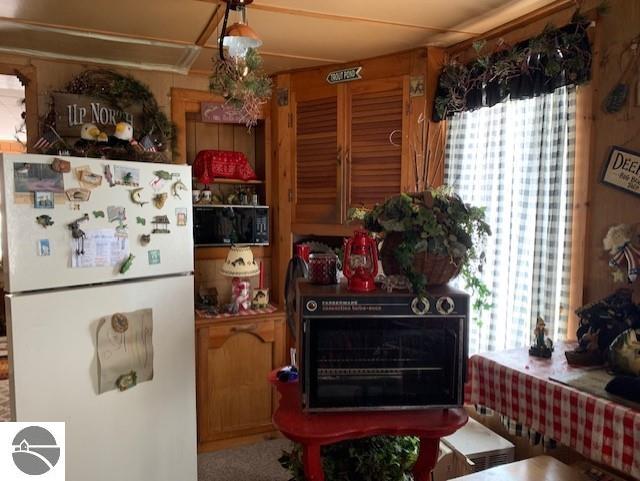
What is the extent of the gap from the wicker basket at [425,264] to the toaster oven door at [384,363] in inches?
5.9

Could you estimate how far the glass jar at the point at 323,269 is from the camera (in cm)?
149

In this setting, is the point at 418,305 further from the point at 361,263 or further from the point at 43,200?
the point at 43,200

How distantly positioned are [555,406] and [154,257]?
1.67 metres

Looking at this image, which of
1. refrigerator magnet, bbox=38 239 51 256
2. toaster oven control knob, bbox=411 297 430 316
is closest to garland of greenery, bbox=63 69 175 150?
refrigerator magnet, bbox=38 239 51 256

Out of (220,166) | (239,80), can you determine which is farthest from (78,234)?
(220,166)

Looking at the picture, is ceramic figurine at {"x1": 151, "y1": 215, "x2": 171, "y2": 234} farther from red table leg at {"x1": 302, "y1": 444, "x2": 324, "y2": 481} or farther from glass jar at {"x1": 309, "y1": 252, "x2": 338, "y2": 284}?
red table leg at {"x1": 302, "y1": 444, "x2": 324, "y2": 481}

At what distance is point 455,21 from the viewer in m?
2.05

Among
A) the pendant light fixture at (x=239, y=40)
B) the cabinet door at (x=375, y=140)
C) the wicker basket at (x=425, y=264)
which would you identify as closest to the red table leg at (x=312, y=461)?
the wicker basket at (x=425, y=264)

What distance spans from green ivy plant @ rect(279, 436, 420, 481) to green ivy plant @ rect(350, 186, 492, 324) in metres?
0.67

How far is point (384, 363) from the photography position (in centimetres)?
140

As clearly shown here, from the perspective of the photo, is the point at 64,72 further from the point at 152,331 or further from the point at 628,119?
the point at 628,119

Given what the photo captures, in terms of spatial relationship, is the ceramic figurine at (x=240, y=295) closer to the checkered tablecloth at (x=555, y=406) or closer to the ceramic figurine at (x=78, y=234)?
the ceramic figurine at (x=78, y=234)

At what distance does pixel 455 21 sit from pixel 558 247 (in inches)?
43.4

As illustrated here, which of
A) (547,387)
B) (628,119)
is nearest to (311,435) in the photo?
(547,387)
